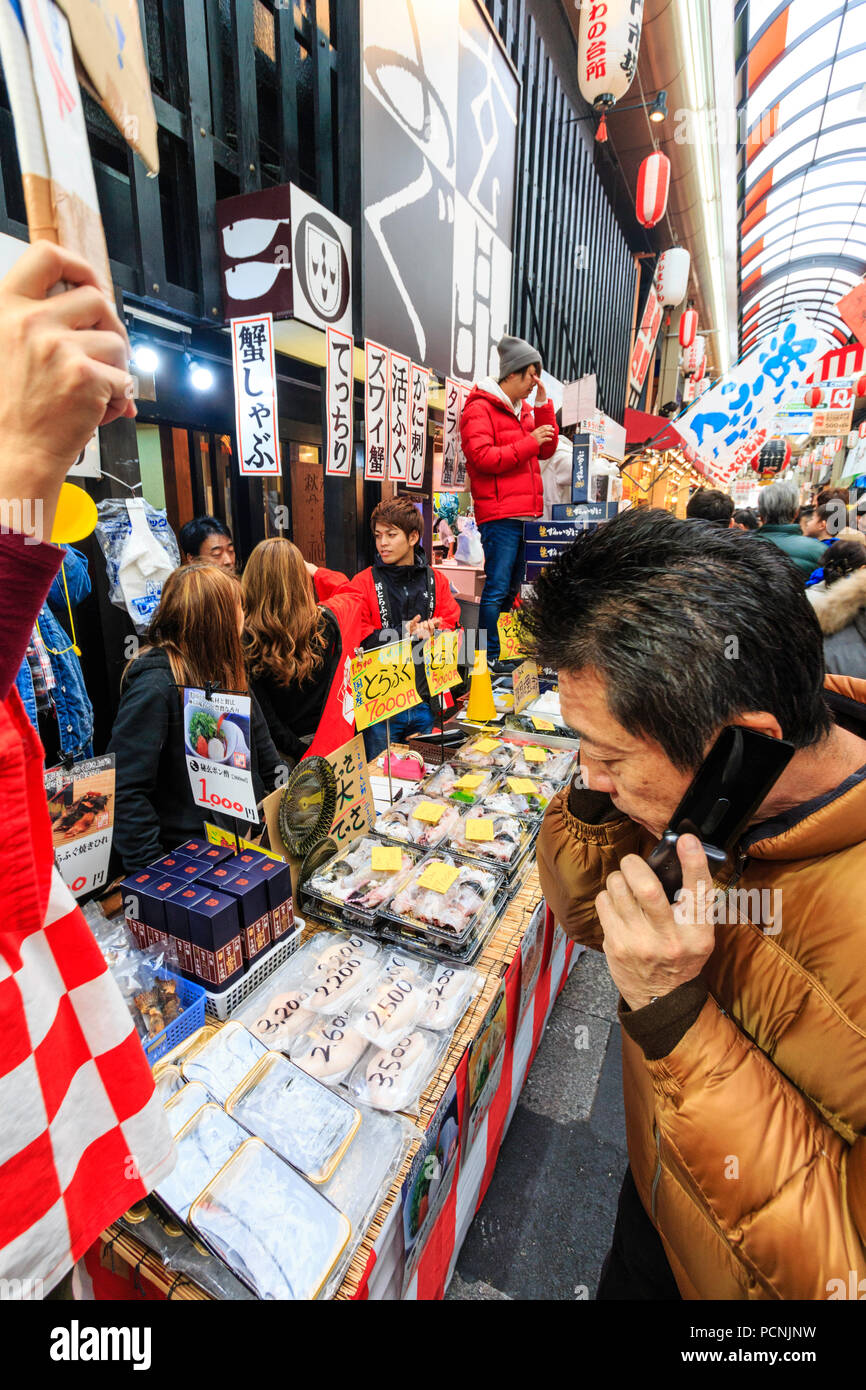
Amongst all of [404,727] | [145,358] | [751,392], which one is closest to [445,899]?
[404,727]

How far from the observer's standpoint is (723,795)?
91 centimetres

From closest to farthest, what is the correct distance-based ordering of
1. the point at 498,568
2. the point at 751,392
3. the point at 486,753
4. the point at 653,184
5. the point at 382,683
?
1. the point at 382,683
2. the point at 486,753
3. the point at 498,568
4. the point at 751,392
5. the point at 653,184

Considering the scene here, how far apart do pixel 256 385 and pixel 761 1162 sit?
12.1 ft

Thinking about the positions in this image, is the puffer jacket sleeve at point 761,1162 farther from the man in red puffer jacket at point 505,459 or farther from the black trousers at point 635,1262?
the man in red puffer jacket at point 505,459

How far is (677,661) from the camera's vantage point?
94 centimetres

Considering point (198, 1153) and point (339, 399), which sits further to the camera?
point (339, 399)

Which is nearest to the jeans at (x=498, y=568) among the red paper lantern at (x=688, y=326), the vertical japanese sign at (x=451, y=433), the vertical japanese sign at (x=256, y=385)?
the vertical japanese sign at (x=451, y=433)

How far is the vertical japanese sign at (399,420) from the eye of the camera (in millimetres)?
4254

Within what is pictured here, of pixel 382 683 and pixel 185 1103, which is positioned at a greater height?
pixel 382 683

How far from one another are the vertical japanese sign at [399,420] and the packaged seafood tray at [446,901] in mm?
3360

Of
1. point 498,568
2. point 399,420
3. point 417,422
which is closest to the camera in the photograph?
point 399,420

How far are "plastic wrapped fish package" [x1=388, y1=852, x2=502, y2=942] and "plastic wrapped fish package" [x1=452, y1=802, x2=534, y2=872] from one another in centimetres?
8

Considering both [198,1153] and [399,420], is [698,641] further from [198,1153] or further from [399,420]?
[399,420]
